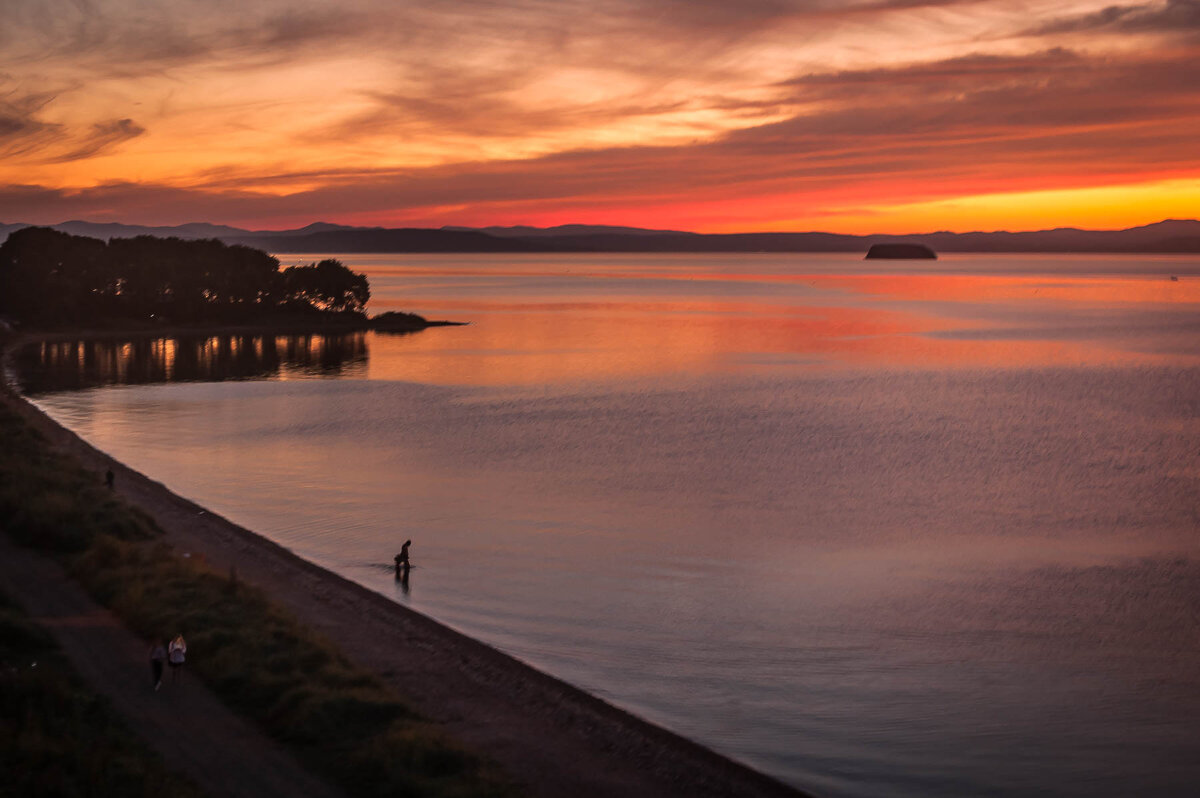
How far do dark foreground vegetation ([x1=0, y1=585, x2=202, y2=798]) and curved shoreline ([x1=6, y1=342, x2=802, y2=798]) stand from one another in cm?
634

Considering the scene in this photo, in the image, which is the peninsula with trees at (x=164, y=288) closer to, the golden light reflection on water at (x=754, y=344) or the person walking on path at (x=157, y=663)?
the golden light reflection on water at (x=754, y=344)

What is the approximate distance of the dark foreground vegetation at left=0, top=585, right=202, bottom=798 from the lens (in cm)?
1622

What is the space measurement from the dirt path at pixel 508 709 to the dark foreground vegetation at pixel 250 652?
4.44 feet

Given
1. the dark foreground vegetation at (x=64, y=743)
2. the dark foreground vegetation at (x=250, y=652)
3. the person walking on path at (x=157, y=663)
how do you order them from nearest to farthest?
the dark foreground vegetation at (x=64, y=743) → the dark foreground vegetation at (x=250, y=652) → the person walking on path at (x=157, y=663)

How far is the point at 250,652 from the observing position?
76.5 feet

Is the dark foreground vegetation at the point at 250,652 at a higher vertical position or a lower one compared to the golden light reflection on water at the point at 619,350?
lower

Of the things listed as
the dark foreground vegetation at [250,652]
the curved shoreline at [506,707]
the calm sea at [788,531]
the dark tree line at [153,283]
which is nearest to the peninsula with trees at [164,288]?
the dark tree line at [153,283]

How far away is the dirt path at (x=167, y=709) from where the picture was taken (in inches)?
711

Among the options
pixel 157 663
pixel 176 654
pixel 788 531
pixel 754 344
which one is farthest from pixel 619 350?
pixel 157 663

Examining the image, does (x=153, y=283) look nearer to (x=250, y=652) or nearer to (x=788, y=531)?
(x=788, y=531)

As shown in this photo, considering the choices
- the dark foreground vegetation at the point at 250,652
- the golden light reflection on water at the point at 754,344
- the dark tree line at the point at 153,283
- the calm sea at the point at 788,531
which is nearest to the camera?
the dark foreground vegetation at the point at 250,652

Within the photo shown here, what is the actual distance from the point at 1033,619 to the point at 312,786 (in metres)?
23.6

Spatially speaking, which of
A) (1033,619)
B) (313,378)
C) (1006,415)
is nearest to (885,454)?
(1006,415)

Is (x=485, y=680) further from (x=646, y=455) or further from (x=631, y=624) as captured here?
(x=646, y=455)
